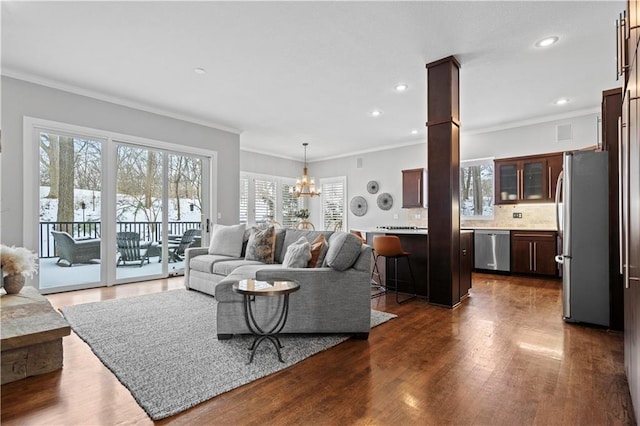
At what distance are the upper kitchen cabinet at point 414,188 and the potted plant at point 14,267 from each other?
21.8 feet

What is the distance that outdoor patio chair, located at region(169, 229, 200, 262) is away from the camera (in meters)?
5.96

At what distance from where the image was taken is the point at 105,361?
245 cm

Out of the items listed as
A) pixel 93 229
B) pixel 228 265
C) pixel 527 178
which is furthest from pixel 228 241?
pixel 527 178

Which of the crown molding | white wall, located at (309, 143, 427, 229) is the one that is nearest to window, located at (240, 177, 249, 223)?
the crown molding

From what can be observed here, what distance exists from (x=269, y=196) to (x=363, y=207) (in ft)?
8.55

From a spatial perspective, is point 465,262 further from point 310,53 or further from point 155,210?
point 155,210

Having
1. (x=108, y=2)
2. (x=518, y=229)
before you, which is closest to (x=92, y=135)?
(x=108, y=2)

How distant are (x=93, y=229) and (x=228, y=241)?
6.85 feet

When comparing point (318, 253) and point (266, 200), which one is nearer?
point (318, 253)

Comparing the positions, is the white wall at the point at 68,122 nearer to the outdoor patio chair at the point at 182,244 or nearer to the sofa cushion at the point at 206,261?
the outdoor patio chair at the point at 182,244

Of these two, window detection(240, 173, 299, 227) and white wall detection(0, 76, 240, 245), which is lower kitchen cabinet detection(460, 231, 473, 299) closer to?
white wall detection(0, 76, 240, 245)

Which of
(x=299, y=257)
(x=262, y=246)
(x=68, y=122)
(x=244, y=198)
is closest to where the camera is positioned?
(x=299, y=257)

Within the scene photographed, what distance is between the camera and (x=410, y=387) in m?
2.09

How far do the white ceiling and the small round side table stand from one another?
240 centimetres
